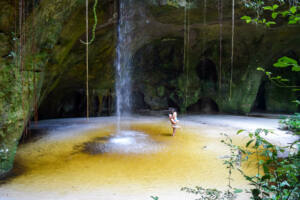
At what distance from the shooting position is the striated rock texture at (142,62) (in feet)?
14.3

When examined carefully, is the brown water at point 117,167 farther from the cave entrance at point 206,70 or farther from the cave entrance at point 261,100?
the cave entrance at point 261,100

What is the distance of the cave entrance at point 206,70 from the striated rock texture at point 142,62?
75mm

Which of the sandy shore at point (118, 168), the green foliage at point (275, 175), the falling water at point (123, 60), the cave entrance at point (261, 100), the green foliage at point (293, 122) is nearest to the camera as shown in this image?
the green foliage at point (275, 175)

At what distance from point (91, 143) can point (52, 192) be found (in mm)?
3073

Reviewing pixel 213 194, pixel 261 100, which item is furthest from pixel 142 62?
pixel 213 194

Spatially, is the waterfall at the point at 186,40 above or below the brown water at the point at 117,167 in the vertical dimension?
above

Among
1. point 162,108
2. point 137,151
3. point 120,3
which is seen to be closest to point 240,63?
point 162,108

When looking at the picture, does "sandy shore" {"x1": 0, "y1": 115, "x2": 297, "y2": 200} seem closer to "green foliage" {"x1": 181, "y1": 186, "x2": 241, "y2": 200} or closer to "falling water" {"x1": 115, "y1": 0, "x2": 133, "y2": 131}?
"green foliage" {"x1": 181, "y1": 186, "x2": 241, "y2": 200}

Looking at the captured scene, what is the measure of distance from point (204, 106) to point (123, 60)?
7.35m

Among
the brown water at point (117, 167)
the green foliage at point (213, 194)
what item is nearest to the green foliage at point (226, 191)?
the green foliage at point (213, 194)

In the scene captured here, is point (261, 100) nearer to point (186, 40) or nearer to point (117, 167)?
point (186, 40)

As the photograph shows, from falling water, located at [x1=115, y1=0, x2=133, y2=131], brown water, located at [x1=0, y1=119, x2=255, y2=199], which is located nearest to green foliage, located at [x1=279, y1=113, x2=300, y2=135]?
brown water, located at [x1=0, y1=119, x2=255, y2=199]

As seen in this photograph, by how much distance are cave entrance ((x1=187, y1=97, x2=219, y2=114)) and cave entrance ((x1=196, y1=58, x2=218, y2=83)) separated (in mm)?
1602

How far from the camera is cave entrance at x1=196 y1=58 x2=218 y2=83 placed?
51.3 ft
